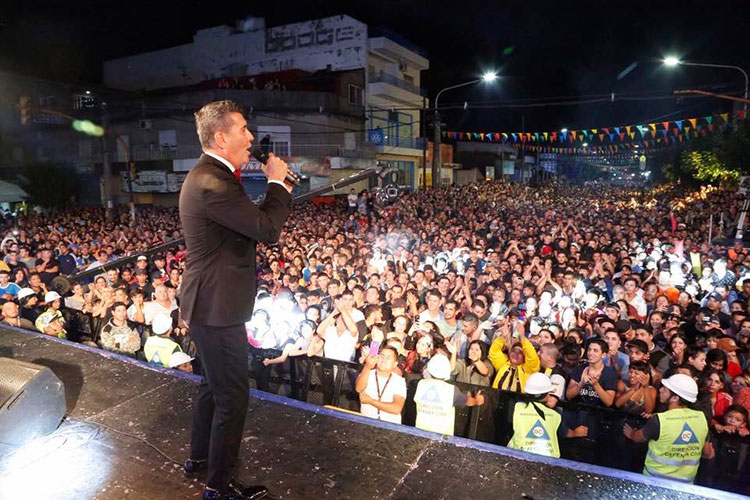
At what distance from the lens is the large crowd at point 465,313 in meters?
4.43

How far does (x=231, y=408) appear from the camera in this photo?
215 cm

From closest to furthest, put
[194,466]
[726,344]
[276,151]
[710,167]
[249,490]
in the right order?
[249,490]
[194,466]
[726,344]
[710,167]
[276,151]

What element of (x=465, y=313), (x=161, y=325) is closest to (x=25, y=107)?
(x=161, y=325)

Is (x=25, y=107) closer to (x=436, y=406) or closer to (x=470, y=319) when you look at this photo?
(x=470, y=319)

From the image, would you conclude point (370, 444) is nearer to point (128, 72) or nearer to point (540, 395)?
point (540, 395)

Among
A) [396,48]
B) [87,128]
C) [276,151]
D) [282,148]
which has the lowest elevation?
[276,151]

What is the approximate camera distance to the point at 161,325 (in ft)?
19.1

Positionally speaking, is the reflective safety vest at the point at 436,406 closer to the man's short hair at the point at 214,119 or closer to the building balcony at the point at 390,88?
the man's short hair at the point at 214,119

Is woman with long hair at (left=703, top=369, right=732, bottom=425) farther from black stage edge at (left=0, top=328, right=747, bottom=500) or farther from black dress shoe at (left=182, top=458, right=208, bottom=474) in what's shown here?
black dress shoe at (left=182, top=458, right=208, bottom=474)

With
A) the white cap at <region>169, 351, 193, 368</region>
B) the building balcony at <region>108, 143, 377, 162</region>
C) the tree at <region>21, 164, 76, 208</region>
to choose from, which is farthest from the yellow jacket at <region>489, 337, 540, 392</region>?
the tree at <region>21, 164, 76, 208</region>

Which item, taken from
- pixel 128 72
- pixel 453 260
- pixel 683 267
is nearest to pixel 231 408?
pixel 453 260

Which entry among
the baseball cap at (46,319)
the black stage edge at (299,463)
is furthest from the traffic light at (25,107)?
the black stage edge at (299,463)

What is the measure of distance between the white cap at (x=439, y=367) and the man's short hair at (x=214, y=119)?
3.08m

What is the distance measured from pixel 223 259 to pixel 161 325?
4246 mm
